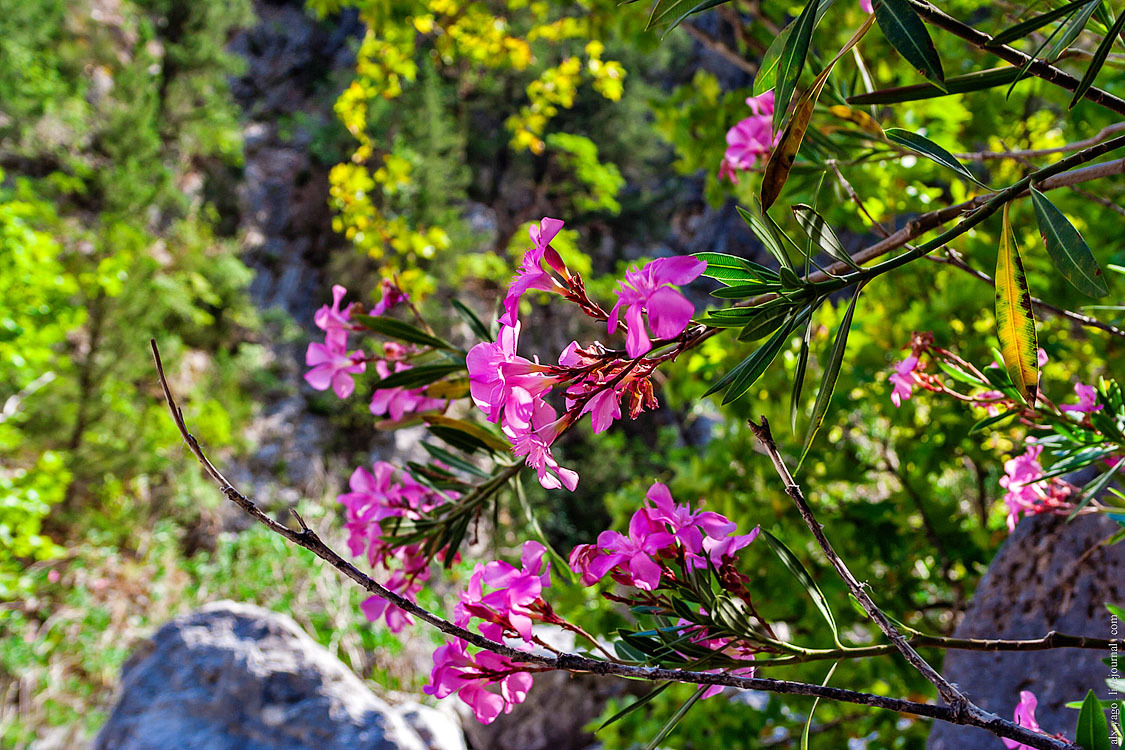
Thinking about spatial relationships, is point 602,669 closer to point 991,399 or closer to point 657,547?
point 657,547

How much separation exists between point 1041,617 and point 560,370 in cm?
78

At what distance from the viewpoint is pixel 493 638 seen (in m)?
0.38

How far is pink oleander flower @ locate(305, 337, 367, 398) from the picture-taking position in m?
0.57

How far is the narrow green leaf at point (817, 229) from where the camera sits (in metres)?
0.32

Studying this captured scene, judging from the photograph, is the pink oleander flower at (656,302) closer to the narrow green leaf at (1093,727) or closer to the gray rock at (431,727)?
the narrow green leaf at (1093,727)

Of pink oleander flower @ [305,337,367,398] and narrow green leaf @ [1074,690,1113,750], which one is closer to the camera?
narrow green leaf @ [1074,690,1113,750]

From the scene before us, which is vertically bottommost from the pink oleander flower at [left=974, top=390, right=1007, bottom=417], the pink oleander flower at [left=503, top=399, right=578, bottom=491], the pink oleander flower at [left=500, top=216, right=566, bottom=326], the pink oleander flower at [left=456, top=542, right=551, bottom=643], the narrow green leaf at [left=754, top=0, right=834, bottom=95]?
the pink oleander flower at [left=456, top=542, right=551, bottom=643]

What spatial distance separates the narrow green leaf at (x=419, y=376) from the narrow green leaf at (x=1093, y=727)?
0.41 m

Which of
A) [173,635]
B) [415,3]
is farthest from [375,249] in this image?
[173,635]

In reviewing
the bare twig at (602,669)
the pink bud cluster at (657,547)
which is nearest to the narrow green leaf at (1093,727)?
the bare twig at (602,669)

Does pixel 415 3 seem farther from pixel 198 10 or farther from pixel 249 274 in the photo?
pixel 198 10

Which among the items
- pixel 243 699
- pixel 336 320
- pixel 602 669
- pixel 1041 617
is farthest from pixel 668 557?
pixel 243 699

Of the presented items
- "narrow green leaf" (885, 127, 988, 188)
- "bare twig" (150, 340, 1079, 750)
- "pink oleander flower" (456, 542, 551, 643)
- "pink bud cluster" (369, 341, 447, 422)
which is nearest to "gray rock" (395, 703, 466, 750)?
"pink bud cluster" (369, 341, 447, 422)

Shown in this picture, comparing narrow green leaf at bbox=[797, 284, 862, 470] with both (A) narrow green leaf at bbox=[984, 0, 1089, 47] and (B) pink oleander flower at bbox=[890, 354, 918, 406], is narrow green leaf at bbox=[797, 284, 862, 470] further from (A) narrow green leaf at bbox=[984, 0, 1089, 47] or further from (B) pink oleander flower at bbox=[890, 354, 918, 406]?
(B) pink oleander flower at bbox=[890, 354, 918, 406]
